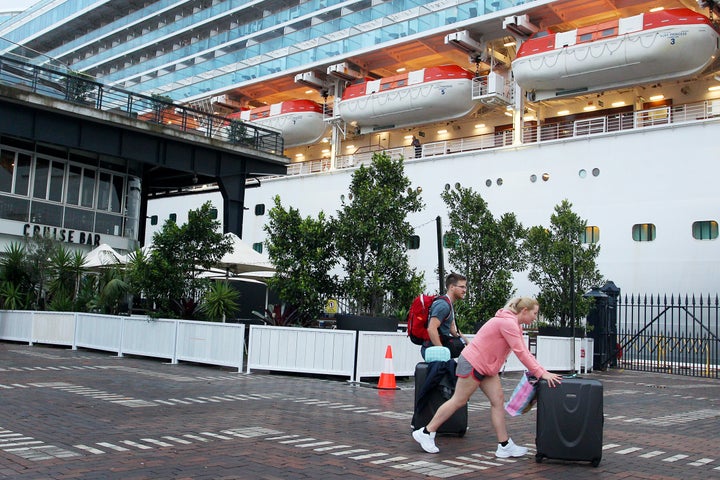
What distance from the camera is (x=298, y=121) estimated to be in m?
33.2

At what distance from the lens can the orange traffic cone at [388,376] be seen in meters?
11.5

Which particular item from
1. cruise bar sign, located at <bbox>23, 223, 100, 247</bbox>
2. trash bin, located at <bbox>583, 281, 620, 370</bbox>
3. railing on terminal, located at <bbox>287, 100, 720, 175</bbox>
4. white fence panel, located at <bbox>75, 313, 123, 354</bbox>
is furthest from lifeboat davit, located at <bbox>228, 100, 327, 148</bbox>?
white fence panel, located at <bbox>75, 313, 123, 354</bbox>

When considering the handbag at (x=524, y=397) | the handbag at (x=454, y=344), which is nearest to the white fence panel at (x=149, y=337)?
the handbag at (x=454, y=344)

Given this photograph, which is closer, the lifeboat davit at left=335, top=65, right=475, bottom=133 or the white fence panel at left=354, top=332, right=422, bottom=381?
the white fence panel at left=354, top=332, right=422, bottom=381

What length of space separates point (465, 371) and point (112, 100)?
757 inches

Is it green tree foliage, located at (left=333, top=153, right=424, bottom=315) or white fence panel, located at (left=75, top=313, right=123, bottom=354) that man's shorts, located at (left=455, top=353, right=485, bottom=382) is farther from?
white fence panel, located at (left=75, top=313, right=123, bottom=354)

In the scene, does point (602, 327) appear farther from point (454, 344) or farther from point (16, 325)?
point (16, 325)

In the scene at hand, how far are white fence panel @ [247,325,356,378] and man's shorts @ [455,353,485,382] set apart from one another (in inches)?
250

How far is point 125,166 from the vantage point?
87.9ft

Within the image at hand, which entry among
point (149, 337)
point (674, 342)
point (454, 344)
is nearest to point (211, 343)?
point (149, 337)

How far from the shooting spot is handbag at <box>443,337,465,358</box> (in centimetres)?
685

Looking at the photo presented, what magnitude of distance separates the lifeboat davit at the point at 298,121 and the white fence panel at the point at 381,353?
859 inches

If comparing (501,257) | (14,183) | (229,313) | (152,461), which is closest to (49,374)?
(229,313)

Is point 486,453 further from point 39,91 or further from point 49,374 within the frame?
point 39,91
